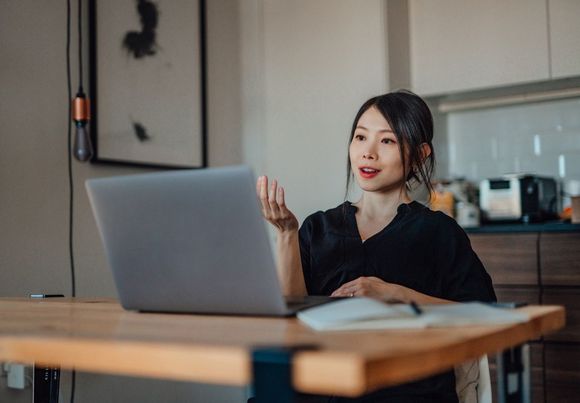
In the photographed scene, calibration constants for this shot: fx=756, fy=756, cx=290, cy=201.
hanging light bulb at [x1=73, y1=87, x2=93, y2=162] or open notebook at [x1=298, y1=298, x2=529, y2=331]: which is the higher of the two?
hanging light bulb at [x1=73, y1=87, x2=93, y2=162]

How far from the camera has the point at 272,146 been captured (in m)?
3.62

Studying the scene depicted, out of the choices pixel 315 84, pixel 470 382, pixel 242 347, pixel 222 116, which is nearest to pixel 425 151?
pixel 470 382

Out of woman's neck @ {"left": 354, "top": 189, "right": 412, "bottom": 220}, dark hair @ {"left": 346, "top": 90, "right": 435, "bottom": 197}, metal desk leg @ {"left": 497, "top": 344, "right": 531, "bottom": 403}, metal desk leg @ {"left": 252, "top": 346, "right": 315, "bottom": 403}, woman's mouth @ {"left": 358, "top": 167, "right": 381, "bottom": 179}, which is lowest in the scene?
metal desk leg @ {"left": 497, "top": 344, "right": 531, "bottom": 403}

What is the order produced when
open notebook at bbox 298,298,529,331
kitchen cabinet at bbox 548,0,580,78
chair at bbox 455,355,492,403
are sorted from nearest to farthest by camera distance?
open notebook at bbox 298,298,529,331 < chair at bbox 455,355,492,403 < kitchen cabinet at bbox 548,0,580,78

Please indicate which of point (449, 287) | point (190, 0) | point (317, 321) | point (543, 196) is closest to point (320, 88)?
point (190, 0)

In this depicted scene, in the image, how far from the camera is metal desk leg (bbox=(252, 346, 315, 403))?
68cm

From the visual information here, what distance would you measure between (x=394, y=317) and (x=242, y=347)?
9.6 inches

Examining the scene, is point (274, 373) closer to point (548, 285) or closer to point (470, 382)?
point (470, 382)

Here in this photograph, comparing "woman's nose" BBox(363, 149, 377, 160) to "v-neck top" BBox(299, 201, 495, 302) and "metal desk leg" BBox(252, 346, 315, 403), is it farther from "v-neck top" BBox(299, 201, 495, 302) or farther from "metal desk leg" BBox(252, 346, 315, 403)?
"metal desk leg" BBox(252, 346, 315, 403)

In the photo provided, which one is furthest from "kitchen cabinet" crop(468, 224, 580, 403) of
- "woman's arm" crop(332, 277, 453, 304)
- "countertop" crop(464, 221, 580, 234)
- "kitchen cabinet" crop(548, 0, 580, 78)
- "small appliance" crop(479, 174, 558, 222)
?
"woman's arm" crop(332, 277, 453, 304)

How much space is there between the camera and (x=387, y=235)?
1.68 m

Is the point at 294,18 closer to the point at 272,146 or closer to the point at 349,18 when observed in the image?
the point at 349,18

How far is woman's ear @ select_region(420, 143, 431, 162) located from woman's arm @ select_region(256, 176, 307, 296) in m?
0.42

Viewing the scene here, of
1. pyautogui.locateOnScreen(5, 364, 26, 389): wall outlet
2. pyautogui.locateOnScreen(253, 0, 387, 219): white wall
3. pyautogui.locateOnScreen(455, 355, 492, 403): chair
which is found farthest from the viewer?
pyautogui.locateOnScreen(253, 0, 387, 219): white wall
